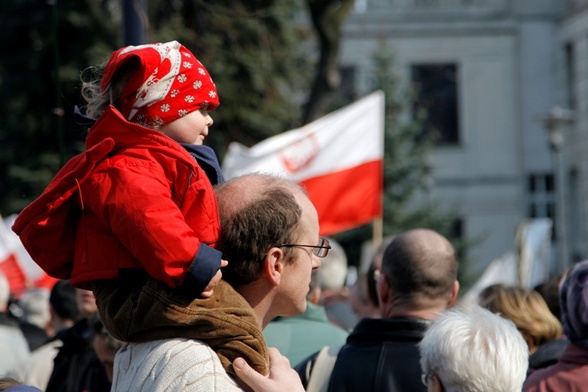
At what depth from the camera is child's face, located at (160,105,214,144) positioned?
2.98 metres

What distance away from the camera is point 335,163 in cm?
1048

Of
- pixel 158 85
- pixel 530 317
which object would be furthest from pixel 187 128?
pixel 530 317

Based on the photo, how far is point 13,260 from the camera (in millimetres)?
11961

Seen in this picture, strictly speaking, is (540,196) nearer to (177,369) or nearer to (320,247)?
(320,247)

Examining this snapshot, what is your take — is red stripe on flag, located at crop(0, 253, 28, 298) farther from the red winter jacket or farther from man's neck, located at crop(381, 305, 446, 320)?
the red winter jacket

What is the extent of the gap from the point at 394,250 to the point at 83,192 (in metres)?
2.03

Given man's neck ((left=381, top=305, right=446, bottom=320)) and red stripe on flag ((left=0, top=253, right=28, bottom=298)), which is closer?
man's neck ((left=381, top=305, right=446, bottom=320))

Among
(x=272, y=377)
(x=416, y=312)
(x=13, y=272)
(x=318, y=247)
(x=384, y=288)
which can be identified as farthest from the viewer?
(x=13, y=272)

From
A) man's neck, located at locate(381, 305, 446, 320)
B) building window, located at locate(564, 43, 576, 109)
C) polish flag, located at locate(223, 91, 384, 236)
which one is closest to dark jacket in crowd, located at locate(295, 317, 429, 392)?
man's neck, located at locate(381, 305, 446, 320)

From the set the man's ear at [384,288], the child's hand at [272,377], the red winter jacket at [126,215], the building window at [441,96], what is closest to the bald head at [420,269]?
the man's ear at [384,288]

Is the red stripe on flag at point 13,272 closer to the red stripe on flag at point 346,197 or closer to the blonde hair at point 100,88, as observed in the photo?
the red stripe on flag at point 346,197

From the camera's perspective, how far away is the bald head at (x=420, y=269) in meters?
4.50

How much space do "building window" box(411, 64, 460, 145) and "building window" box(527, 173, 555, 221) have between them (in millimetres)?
2721

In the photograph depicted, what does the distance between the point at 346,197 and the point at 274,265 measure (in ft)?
24.9
